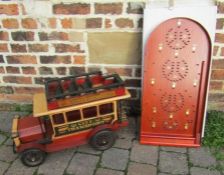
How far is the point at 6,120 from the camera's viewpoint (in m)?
3.23

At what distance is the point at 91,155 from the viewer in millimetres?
2723

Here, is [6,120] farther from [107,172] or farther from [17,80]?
[107,172]

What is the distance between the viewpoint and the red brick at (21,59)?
3.05m

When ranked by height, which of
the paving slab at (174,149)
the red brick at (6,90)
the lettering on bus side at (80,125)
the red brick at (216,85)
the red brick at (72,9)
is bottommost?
the paving slab at (174,149)

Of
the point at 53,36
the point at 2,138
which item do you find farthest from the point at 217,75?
the point at 2,138

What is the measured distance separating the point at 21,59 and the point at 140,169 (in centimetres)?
160

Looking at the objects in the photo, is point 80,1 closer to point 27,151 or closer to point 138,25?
point 138,25

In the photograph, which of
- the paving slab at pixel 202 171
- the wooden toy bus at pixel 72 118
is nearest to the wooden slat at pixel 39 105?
the wooden toy bus at pixel 72 118

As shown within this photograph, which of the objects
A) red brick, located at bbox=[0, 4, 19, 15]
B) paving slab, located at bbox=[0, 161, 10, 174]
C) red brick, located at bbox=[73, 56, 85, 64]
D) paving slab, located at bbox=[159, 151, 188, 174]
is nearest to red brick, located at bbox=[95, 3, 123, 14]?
red brick, located at bbox=[73, 56, 85, 64]

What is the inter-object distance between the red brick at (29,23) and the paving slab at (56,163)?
121 centimetres

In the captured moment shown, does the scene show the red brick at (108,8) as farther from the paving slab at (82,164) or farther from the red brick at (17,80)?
the paving slab at (82,164)

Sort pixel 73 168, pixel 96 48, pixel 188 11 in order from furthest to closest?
pixel 96 48 < pixel 73 168 < pixel 188 11

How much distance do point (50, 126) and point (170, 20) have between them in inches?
53.3

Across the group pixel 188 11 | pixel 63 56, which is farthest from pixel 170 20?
pixel 63 56
